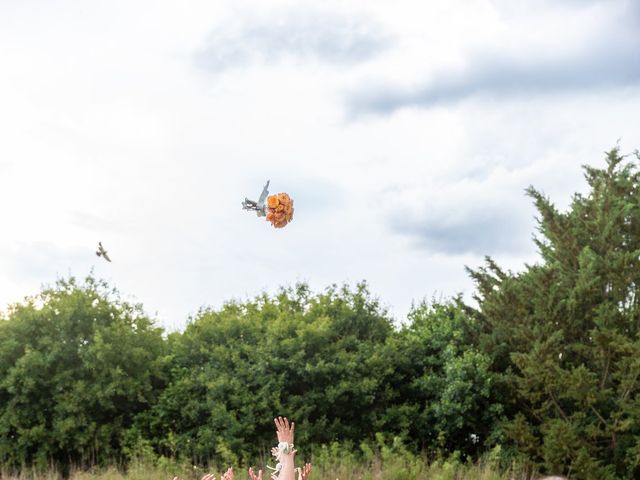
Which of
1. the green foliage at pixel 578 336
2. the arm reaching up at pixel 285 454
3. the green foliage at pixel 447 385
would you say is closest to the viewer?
the arm reaching up at pixel 285 454

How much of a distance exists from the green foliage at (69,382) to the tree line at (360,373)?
0.04 metres

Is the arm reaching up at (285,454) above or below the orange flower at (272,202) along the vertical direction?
below

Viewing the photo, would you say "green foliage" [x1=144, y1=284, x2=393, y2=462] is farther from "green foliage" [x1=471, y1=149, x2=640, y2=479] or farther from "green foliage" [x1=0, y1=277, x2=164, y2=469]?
"green foliage" [x1=471, y1=149, x2=640, y2=479]

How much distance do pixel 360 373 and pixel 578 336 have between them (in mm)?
4842

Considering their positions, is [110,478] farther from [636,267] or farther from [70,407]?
[636,267]

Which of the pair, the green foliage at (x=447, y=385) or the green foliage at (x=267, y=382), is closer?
the green foliage at (x=267, y=382)

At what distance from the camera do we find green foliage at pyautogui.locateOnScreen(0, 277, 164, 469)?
18984mm

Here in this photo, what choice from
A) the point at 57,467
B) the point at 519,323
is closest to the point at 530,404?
the point at 519,323

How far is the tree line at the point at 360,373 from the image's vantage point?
18578mm

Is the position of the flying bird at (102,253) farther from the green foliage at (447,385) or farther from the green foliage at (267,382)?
the green foliage at (447,385)

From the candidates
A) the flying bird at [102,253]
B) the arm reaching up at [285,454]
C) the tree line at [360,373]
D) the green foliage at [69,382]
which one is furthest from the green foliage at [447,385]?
the arm reaching up at [285,454]

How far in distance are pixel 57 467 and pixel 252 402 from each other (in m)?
4.30

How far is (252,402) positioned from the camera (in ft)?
62.1

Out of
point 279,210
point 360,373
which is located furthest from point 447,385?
point 279,210
